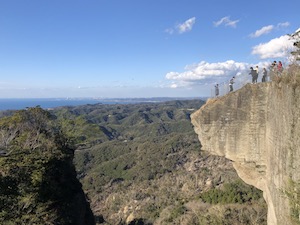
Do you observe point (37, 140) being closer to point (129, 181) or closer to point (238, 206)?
point (238, 206)

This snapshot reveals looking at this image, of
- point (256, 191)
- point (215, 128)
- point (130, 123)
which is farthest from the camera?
point (130, 123)

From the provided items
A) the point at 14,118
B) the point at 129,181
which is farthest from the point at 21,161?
the point at 129,181

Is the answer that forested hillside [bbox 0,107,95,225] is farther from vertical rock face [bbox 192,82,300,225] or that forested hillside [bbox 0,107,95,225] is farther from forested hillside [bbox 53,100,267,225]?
vertical rock face [bbox 192,82,300,225]

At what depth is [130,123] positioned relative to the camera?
187m

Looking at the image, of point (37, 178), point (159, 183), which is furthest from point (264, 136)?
point (159, 183)

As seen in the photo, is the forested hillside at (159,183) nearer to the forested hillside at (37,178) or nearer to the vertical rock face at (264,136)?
the forested hillside at (37,178)

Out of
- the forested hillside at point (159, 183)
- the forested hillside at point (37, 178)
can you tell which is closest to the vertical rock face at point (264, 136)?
the forested hillside at point (37, 178)

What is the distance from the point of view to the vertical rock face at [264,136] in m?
7.93

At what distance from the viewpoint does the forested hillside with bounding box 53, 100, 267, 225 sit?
1315 inches

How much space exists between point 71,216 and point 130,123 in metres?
165

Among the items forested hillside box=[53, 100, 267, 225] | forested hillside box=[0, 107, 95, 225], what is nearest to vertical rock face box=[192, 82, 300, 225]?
forested hillside box=[0, 107, 95, 225]

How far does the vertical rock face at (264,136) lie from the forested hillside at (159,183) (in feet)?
52.5

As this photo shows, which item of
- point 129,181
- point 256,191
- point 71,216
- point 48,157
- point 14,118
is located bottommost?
point 129,181

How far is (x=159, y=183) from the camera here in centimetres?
7325
